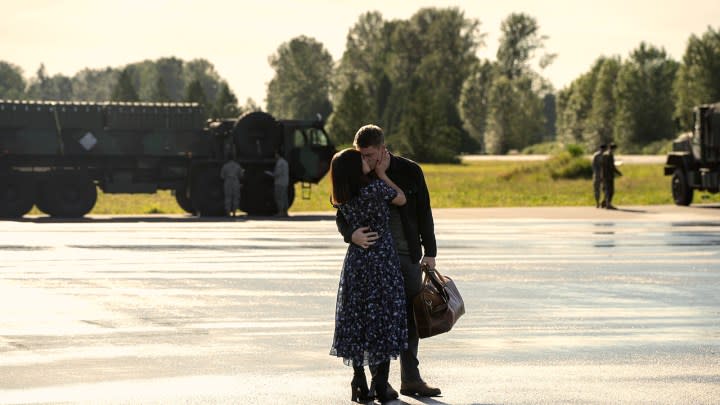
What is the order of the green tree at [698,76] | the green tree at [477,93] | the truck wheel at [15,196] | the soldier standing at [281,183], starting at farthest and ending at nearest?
the green tree at [477,93] → the green tree at [698,76] → the soldier standing at [281,183] → the truck wheel at [15,196]

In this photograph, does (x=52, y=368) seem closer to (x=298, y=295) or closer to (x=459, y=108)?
(x=298, y=295)

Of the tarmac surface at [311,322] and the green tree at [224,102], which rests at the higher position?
the green tree at [224,102]

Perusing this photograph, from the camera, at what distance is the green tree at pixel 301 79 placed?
166 meters

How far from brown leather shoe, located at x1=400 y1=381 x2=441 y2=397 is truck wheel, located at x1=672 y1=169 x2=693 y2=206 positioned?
30.0m

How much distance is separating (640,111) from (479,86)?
20.3m

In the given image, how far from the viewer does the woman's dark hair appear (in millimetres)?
8922

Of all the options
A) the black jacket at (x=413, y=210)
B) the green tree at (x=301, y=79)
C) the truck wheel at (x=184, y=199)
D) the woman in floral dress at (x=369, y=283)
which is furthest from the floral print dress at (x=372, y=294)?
the green tree at (x=301, y=79)

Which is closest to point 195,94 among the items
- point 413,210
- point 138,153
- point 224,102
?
point 224,102

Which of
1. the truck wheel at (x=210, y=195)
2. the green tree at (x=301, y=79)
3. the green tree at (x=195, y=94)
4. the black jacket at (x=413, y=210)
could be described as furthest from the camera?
the green tree at (x=301, y=79)

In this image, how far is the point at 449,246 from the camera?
77.4ft

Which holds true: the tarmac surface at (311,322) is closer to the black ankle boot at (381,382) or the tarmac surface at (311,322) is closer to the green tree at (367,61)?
the black ankle boot at (381,382)

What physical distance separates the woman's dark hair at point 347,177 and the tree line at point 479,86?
362 feet

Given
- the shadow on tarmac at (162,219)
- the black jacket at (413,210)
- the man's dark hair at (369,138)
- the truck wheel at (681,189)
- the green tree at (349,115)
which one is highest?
the green tree at (349,115)

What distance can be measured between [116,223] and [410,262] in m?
24.0
